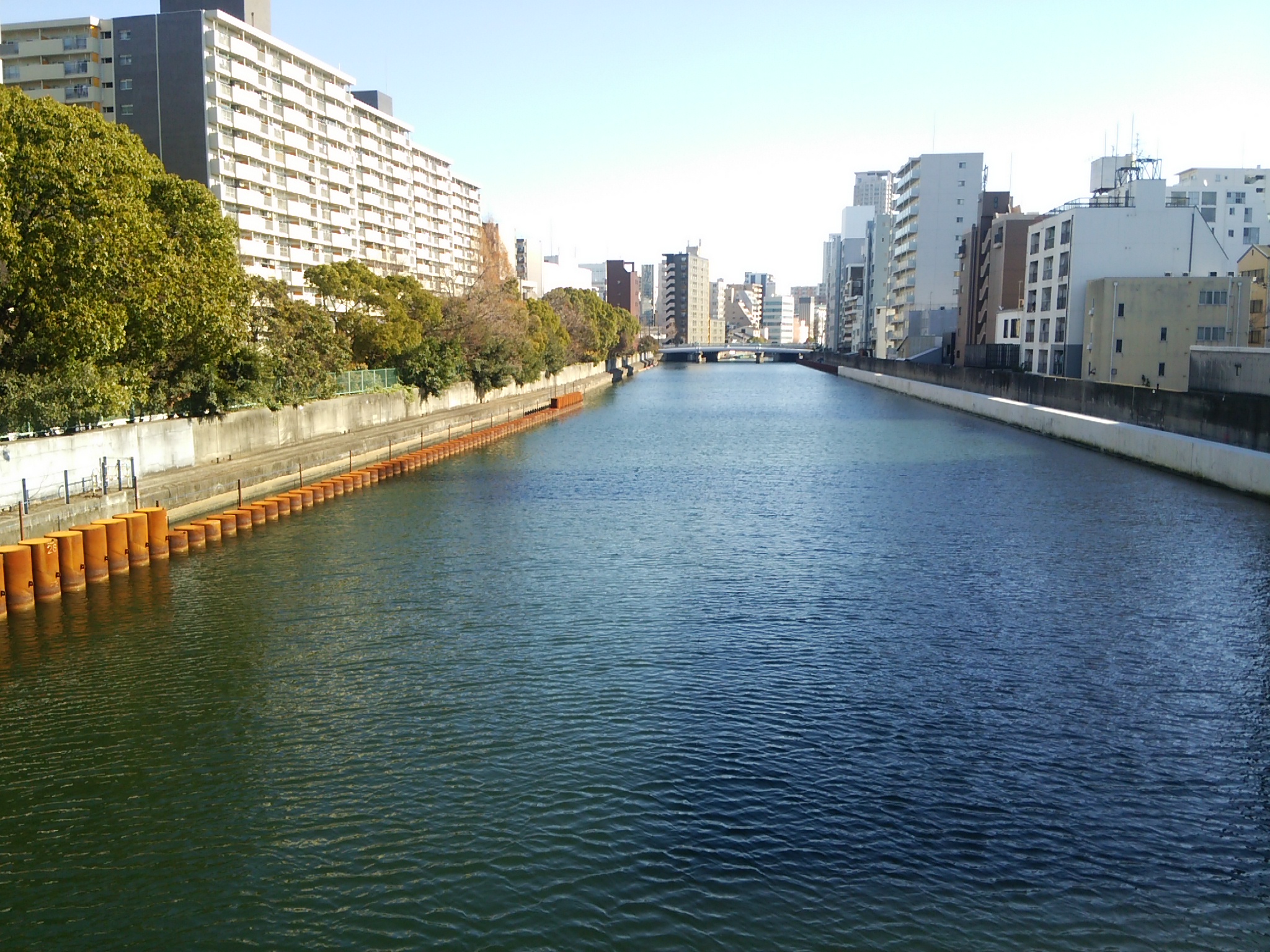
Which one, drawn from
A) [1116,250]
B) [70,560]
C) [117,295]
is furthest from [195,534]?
[1116,250]

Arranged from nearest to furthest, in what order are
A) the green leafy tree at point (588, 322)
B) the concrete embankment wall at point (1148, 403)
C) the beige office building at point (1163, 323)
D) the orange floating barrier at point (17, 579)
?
1. the orange floating barrier at point (17, 579)
2. the concrete embankment wall at point (1148, 403)
3. the beige office building at point (1163, 323)
4. the green leafy tree at point (588, 322)

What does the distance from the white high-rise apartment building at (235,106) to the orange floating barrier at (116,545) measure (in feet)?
134

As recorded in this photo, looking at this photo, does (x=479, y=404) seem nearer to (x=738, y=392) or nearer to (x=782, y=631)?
(x=738, y=392)

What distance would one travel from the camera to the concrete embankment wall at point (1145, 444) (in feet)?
100

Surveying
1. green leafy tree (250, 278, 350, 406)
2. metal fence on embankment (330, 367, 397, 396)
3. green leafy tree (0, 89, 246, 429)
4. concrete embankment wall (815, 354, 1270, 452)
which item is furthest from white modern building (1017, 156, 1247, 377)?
green leafy tree (0, 89, 246, 429)

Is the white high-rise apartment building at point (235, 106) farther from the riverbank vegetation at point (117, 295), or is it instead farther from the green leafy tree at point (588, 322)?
the riverbank vegetation at point (117, 295)

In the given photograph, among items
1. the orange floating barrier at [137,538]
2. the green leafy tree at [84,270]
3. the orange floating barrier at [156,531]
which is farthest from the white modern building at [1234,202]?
the orange floating barrier at [137,538]

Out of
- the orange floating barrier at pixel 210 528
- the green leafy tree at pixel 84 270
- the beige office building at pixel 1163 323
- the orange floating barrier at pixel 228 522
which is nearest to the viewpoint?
the green leafy tree at pixel 84 270

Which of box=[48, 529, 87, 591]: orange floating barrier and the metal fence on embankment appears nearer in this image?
box=[48, 529, 87, 591]: orange floating barrier

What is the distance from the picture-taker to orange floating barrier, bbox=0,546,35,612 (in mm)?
17453

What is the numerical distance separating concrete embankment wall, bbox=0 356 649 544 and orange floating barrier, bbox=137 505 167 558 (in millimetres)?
1056

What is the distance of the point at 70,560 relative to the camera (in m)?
19.1

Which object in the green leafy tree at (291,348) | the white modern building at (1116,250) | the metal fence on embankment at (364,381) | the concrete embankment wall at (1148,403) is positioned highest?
the white modern building at (1116,250)

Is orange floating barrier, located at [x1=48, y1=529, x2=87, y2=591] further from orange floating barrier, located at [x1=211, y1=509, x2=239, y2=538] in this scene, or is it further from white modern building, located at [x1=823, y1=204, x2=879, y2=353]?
white modern building, located at [x1=823, y1=204, x2=879, y2=353]
